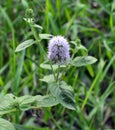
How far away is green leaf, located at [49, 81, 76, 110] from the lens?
1.19 metres

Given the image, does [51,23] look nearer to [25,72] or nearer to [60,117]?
[25,72]

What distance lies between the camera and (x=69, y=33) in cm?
235

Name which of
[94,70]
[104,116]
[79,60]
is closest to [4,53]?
[94,70]

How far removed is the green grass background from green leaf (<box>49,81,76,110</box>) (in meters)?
0.18

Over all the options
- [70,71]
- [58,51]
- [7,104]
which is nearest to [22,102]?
[7,104]

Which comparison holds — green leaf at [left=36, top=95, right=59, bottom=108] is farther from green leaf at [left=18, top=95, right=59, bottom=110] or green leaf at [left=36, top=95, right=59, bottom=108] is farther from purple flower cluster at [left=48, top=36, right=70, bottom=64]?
purple flower cluster at [left=48, top=36, right=70, bottom=64]

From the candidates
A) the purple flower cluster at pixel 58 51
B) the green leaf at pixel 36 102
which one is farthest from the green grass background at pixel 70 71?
the purple flower cluster at pixel 58 51

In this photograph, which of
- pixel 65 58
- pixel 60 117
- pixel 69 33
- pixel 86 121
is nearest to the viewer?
pixel 65 58

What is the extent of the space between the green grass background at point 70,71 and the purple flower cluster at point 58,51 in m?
0.23

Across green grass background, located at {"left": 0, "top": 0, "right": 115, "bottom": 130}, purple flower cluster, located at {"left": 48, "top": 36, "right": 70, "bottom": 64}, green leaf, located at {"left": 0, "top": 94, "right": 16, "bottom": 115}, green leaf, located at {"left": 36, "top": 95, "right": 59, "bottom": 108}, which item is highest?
purple flower cluster, located at {"left": 48, "top": 36, "right": 70, "bottom": 64}

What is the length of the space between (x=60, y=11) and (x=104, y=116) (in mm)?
786

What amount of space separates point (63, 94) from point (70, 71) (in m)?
0.69

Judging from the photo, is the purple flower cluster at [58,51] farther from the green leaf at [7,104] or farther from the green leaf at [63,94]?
the green leaf at [7,104]

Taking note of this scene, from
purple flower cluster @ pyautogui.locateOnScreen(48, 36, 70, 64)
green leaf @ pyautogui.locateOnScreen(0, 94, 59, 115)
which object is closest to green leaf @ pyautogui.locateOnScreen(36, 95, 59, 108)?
green leaf @ pyautogui.locateOnScreen(0, 94, 59, 115)
